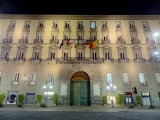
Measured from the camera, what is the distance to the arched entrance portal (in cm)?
2380

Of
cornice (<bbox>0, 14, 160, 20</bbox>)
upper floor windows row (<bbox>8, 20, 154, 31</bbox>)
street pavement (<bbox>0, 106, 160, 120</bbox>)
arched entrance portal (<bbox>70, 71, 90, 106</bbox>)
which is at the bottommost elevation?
street pavement (<bbox>0, 106, 160, 120</bbox>)

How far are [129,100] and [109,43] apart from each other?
12902 mm

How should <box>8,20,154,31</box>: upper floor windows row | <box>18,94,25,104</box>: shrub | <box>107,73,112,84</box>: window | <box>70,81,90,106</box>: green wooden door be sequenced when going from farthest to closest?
<box>8,20,154,31</box>: upper floor windows row
<box>107,73,112,84</box>: window
<box>70,81,90,106</box>: green wooden door
<box>18,94,25,104</box>: shrub

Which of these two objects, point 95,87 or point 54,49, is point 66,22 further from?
point 95,87

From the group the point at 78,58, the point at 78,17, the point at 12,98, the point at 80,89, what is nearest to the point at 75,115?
the point at 80,89

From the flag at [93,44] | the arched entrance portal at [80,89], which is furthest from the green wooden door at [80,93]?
the flag at [93,44]

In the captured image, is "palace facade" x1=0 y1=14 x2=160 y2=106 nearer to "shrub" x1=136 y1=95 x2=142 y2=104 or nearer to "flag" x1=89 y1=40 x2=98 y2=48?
"flag" x1=89 y1=40 x2=98 y2=48

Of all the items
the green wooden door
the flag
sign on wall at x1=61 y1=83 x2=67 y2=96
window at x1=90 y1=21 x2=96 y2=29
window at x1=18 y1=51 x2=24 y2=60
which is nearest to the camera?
sign on wall at x1=61 y1=83 x2=67 y2=96

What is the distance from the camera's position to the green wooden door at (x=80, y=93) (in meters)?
23.8

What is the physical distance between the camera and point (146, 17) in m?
28.7

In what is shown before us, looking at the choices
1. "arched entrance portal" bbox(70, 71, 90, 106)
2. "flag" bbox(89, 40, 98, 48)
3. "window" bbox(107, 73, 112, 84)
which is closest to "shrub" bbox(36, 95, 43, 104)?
"arched entrance portal" bbox(70, 71, 90, 106)

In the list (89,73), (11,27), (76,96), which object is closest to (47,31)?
(11,27)

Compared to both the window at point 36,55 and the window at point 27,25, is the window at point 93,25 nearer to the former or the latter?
the window at point 36,55

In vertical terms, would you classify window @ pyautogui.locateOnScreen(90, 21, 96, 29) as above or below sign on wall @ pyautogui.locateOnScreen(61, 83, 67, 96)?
above
